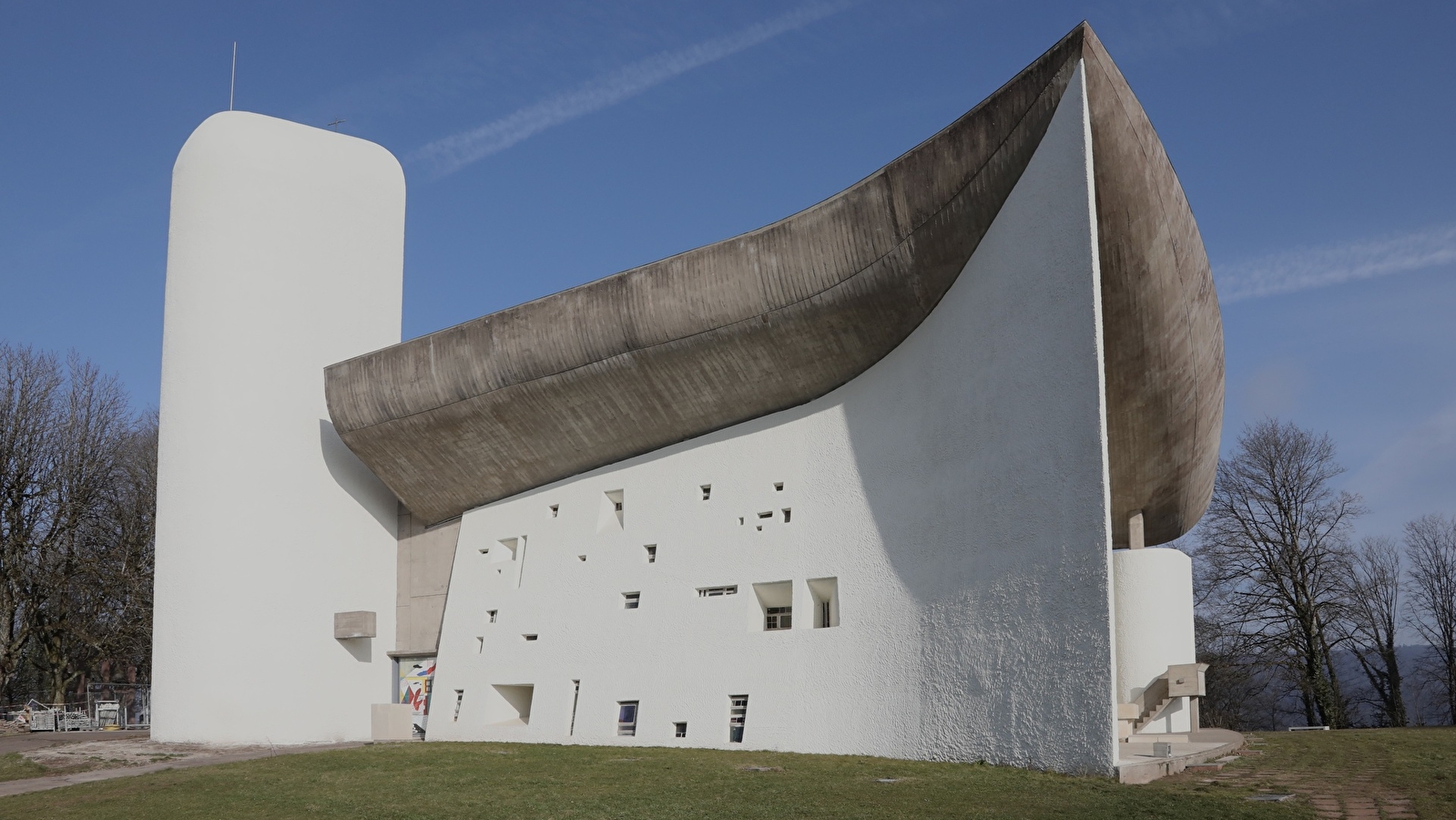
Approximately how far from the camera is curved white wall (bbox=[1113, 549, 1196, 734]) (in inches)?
707

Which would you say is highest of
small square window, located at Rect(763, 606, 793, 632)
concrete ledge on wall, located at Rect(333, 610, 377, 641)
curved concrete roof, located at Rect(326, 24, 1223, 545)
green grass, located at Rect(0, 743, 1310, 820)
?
curved concrete roof, located at Rect(326, 24, 1223, 545)

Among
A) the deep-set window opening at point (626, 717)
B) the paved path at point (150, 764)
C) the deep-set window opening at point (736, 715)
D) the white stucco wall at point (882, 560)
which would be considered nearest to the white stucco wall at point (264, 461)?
the paved path at point (150, 764)

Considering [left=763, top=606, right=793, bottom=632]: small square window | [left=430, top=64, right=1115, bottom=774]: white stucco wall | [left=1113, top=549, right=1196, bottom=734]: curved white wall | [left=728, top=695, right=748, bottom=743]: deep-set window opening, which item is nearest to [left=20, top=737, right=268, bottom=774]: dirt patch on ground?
[left=430, top=64, right=1115, bottom=774]: white stucco wall

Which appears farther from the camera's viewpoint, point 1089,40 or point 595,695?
point 595,695

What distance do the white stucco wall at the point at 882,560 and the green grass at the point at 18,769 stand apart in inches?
252

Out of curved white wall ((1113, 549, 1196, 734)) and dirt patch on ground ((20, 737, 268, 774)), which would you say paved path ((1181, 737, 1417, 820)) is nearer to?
curved white wall ((1113, 549, 1196, 734))

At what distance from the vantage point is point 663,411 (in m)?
18.4

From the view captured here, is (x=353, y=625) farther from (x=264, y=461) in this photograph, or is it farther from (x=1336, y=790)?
(x=1336, y=790)

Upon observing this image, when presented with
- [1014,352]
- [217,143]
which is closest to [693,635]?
[1014,352]

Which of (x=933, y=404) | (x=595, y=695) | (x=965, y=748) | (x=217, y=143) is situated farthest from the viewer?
(x=217, y=143)

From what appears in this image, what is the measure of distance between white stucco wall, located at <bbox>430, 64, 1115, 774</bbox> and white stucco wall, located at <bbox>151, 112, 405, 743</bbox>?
2288mm

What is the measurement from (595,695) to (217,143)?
12986mm

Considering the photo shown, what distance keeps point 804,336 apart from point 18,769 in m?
12.7

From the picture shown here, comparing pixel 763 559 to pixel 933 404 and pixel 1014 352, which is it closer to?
pixel 933 404
